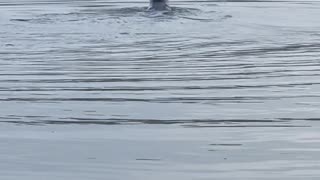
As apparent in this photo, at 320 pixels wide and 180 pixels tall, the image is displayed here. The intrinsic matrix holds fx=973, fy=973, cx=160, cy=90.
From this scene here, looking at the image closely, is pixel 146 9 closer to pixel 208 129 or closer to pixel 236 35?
pixel 236 35

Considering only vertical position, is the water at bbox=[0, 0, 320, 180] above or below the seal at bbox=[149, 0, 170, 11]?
above

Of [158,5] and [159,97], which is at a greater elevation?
[159,97]

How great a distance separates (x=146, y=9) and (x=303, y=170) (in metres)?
12.1

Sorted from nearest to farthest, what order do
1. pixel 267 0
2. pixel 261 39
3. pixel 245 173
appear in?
pixel 245 173, pixel 261 39, pixel 267 0

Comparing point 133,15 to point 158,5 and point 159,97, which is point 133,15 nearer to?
point 158,5

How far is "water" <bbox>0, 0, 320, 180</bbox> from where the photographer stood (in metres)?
6.70

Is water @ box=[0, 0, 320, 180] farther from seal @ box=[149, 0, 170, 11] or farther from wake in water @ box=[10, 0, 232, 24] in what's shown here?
seal @ box=[149, 0, 170, 11]

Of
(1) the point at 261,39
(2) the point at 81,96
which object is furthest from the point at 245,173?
(1) the point at 261,39

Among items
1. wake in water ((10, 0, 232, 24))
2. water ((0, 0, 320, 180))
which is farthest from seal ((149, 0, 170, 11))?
water ((0, 0, 320, 180))

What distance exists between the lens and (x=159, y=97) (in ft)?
30.8

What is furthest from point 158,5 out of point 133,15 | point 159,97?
point 159,97

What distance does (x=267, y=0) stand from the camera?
22016 mm

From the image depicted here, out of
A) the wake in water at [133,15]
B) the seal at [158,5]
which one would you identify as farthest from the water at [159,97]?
the seal at [158,5]

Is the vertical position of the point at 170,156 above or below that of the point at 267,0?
→ above
